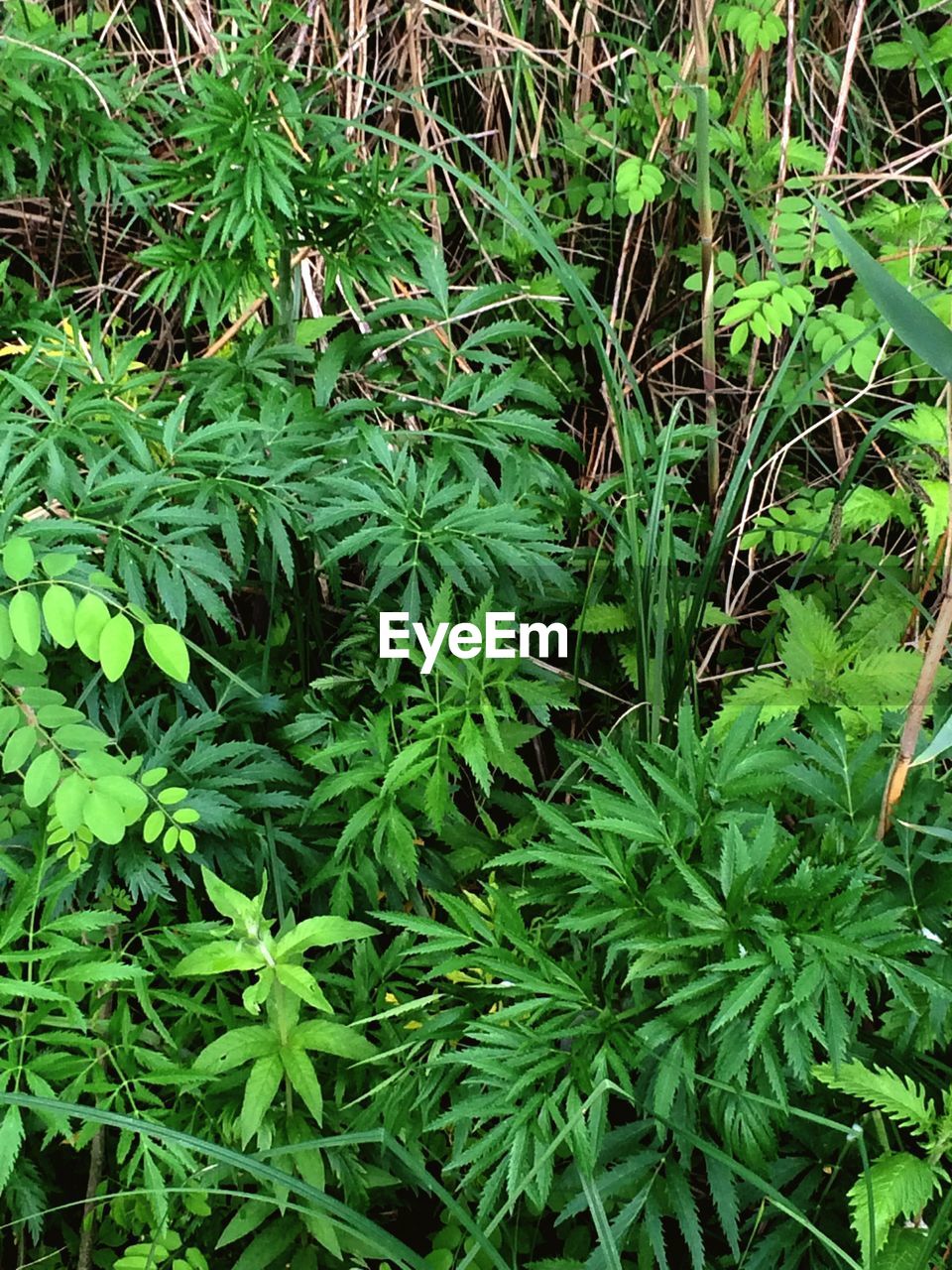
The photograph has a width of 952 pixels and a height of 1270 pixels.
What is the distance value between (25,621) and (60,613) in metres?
0.03

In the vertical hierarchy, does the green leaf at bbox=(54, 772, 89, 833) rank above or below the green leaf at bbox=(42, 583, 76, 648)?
below

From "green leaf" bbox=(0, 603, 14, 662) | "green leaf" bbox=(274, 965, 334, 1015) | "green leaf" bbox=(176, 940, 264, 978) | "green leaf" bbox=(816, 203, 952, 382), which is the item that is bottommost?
"green leaf" bbox=(274, 965, 334, 1015)

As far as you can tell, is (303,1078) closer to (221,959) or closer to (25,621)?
(221,959)

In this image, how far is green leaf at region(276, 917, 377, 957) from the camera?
1268mm

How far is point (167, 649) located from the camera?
1086mm

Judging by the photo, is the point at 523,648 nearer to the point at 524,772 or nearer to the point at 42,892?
the point at 524,772

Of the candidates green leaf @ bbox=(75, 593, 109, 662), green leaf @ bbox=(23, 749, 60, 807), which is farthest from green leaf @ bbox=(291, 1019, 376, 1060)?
green leaf @ bbox=(75, 593, 109, 662)

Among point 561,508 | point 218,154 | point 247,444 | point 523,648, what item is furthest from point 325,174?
point 523,648

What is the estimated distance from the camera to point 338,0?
2.13m

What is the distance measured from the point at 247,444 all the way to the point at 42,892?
2.01 ft

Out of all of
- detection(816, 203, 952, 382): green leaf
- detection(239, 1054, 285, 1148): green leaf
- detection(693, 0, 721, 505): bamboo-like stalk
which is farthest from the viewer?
detection(693, 0, 721, 505): bamboo-like stalk

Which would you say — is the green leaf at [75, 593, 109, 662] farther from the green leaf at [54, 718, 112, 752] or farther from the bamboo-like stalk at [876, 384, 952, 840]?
the bamboo-like stalk at [876, 384, 952, 840]

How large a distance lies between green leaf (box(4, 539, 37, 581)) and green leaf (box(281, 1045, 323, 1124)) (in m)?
0.60

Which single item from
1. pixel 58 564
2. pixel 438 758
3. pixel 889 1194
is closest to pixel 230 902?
pixel 438 758
